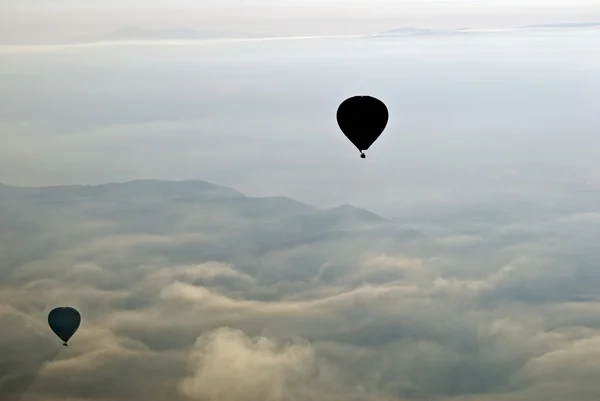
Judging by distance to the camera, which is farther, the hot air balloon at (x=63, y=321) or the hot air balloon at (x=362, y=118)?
the hot air balloon at (x=63, y=321)

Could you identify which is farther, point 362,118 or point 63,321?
point 63,321

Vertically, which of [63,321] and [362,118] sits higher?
[63,321]

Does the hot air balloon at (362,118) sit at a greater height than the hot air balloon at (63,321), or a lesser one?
lesser

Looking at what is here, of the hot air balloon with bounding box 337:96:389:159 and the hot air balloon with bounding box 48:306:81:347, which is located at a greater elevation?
the hot air balloon with bounding box 48:306:81:347

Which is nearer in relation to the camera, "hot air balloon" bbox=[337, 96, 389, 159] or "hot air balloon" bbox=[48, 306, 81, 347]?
"hot air balloon" bbox=[337, 96, 389, 159]
